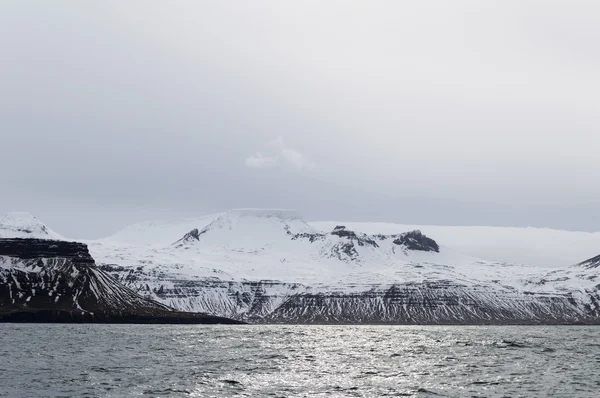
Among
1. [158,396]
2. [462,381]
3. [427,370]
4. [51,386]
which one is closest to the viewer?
[158,396]

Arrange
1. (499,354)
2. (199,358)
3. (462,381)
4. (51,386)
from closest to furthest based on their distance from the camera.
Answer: (51,386) < (462,381) < (199,358) < (499,354)

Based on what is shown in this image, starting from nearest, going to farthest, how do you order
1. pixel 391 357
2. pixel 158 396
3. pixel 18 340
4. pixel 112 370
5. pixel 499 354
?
pixel 158 396, pixel 112 370, pixel 391 357, pixel 499 354, pixel 18 340

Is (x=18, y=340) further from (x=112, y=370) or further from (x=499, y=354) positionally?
(x=499, y=354)

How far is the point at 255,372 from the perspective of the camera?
120m

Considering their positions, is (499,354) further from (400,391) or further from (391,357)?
(400,391)

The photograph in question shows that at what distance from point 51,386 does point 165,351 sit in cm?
6243

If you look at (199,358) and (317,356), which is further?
(317,356)

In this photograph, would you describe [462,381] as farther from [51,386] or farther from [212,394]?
[51,386]

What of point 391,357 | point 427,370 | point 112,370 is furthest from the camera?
point 391,357

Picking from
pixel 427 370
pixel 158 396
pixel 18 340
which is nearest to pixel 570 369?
pixel 427 370

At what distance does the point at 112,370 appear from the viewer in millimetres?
119125

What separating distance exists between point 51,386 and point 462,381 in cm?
5477

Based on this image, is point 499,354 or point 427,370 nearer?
point 427,370

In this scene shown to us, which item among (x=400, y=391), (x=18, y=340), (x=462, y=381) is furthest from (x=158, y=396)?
(x=18, y=340)
